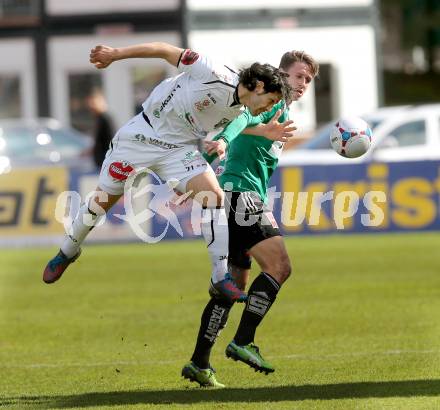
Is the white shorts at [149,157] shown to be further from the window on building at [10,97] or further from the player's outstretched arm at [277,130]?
the window on building at [10,97]

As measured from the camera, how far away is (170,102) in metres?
8.74

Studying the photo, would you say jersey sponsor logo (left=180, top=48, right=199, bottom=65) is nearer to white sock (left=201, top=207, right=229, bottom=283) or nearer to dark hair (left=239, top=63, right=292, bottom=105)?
dark hair (left=239, top=63, right=292, bottom=105)

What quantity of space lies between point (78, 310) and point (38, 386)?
171 inches

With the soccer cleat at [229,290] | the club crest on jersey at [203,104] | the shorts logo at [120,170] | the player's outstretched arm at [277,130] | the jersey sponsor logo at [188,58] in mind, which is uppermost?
the jersey sponsor logo at [188,58]

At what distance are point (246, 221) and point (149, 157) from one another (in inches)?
30.8

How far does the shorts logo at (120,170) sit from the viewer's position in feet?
29.5

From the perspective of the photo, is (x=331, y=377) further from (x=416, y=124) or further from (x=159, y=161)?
(x=416, y=124)

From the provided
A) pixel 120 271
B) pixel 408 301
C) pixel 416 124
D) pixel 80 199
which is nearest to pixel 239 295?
pixel 408 301

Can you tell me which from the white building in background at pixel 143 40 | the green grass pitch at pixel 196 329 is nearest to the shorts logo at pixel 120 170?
the green grass pitch at pixel 196 329

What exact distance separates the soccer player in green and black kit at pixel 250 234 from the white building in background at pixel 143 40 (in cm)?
2167

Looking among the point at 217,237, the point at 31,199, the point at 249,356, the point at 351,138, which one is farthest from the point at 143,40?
the point at 249,356

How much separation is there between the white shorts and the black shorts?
322mm

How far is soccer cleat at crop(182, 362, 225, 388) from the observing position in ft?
29.2

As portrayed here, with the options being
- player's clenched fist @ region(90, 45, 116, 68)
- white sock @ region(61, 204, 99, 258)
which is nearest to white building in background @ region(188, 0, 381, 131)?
white sock @ region(61, 204, 99, 258)
